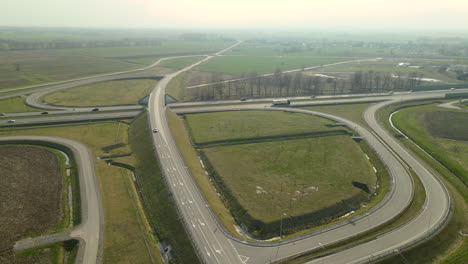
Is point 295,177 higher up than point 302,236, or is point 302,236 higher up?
point 295,177

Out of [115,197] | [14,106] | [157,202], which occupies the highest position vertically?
[14,106]

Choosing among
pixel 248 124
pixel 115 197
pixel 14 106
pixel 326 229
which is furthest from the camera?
pixel 14 106

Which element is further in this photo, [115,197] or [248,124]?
[248,124]

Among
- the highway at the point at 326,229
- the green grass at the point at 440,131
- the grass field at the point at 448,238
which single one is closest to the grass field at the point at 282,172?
the highway at the point at 326,229

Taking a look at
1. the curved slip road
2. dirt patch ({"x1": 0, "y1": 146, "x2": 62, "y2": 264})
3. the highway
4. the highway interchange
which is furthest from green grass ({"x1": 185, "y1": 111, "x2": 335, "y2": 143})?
dirt patch ({"x1": 0, "y1": 146, "x2": 62, "y2": 264})

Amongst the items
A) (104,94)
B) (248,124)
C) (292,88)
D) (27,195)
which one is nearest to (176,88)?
(104,94)

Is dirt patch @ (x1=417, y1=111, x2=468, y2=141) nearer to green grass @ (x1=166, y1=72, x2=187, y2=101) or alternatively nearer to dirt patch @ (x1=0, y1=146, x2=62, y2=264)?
Answer: green grass @ (x1=166, y1=72, x2=187, y2=101)

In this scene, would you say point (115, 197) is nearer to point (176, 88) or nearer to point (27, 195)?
point (27, 195)
